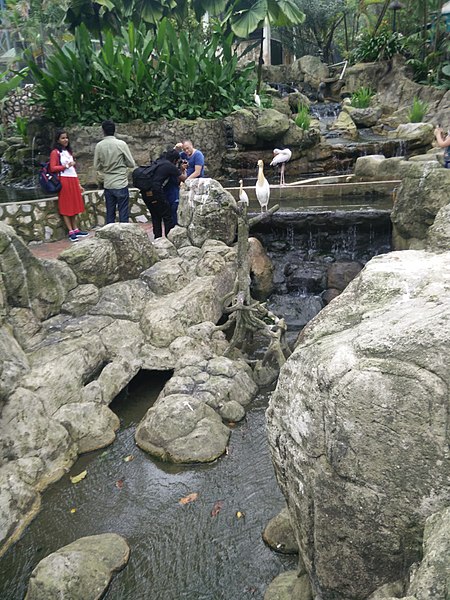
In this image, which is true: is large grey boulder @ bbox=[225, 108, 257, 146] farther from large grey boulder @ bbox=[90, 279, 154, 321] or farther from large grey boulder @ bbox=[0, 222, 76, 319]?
large grey boulder @ bbox=[0, 222, 76, 319]

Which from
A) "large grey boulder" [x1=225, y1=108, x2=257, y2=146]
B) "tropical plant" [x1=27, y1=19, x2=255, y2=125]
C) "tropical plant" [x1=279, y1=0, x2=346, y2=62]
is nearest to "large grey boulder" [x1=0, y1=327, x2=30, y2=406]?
"tropical plant" [x1=27, y1=19, x2=255, y2=125]

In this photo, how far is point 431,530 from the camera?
198 cm

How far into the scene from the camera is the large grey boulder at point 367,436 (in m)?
2.07

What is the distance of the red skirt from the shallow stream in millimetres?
3773

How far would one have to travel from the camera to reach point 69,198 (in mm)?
7730

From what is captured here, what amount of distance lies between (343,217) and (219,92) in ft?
24.1

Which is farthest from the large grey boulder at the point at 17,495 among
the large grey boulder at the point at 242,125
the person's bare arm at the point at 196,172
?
the large grey boulder at the point at 242,125

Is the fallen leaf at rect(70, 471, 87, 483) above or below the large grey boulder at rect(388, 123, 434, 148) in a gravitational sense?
below

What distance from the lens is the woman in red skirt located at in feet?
24.3

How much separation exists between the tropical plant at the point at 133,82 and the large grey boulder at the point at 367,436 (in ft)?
40.2

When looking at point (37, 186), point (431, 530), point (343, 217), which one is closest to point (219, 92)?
point (37, 186)

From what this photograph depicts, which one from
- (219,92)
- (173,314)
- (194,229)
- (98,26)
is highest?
(98,26)

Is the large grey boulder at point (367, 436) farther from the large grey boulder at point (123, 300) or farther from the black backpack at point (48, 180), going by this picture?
the black backpack at point (48, 180)

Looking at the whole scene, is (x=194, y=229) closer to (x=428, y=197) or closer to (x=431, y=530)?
(x=428, y=197)
